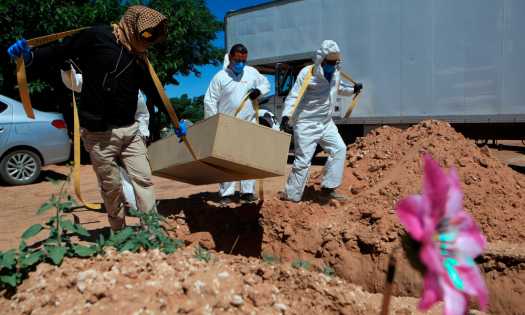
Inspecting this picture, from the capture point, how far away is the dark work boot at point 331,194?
4.53 m

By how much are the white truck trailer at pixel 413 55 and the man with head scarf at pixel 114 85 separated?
20.8 feet

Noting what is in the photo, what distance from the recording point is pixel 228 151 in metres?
2.89

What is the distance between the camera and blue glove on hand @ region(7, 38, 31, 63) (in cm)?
242

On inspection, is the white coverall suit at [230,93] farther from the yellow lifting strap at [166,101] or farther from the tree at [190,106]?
the tree at [190,106]

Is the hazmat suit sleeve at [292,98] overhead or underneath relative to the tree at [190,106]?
underneath

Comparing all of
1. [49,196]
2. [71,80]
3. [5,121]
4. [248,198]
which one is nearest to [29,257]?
[71,80]

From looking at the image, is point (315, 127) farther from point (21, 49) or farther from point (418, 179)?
point (21, 49)

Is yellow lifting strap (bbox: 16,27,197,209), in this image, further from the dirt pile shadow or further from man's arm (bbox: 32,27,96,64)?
the dirt pile shadow

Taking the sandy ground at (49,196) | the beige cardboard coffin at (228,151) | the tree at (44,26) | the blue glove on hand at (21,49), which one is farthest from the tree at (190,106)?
the blue glove on hand at (21,49)

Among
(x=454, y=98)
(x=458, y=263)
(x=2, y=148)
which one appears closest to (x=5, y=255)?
(x=458, y=263)

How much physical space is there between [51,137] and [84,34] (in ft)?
15.3

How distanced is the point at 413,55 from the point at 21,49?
7.33 metres

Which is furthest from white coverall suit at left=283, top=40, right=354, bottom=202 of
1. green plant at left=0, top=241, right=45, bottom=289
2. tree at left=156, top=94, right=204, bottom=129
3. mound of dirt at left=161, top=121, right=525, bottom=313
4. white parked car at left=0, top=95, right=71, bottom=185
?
tree at left=156, top=94, right=204, bottom=129

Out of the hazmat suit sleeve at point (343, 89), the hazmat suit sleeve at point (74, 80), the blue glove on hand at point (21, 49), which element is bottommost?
the hazmat suit sleeve at point (74, 80)
